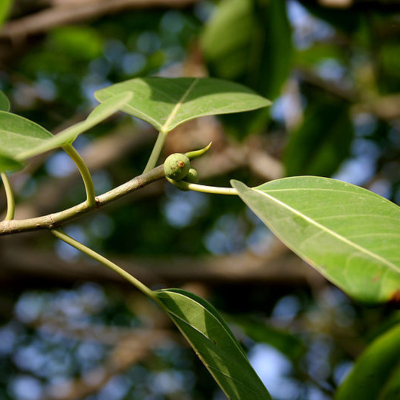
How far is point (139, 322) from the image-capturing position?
138 inches

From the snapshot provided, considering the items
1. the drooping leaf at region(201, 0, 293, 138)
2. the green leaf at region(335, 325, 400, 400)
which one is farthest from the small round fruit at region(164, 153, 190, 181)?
the drooping leaf at region(201, 0, 293, 138)

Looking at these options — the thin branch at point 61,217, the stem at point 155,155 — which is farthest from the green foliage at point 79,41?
the thin branch at point 61,217

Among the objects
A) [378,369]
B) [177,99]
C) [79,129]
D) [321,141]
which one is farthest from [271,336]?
[79,129]

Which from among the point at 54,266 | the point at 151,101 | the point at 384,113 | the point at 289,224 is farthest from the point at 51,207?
the point at 289,224

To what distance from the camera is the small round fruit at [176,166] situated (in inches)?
A: 18.6

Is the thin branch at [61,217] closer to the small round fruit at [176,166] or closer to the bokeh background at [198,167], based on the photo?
the small round fruit at [176,166]

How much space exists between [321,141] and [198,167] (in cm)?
98

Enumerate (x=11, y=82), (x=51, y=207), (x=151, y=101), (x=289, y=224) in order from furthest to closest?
1. (x=11, y=82)
2. (x=51, y=207)
3. (x=151, y=101)
4. (x=289, y=224)

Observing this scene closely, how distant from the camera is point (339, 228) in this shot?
45 centimetres

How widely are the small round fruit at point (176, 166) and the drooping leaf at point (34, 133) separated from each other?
0.08 metres

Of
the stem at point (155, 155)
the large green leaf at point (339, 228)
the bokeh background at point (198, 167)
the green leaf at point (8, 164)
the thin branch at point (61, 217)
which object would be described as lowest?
the bokeh background at point (198, 167)

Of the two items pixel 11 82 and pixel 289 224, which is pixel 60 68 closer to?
pixel 11 82

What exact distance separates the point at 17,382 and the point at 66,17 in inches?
101

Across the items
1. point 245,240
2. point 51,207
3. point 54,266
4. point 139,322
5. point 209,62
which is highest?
point 209,62
